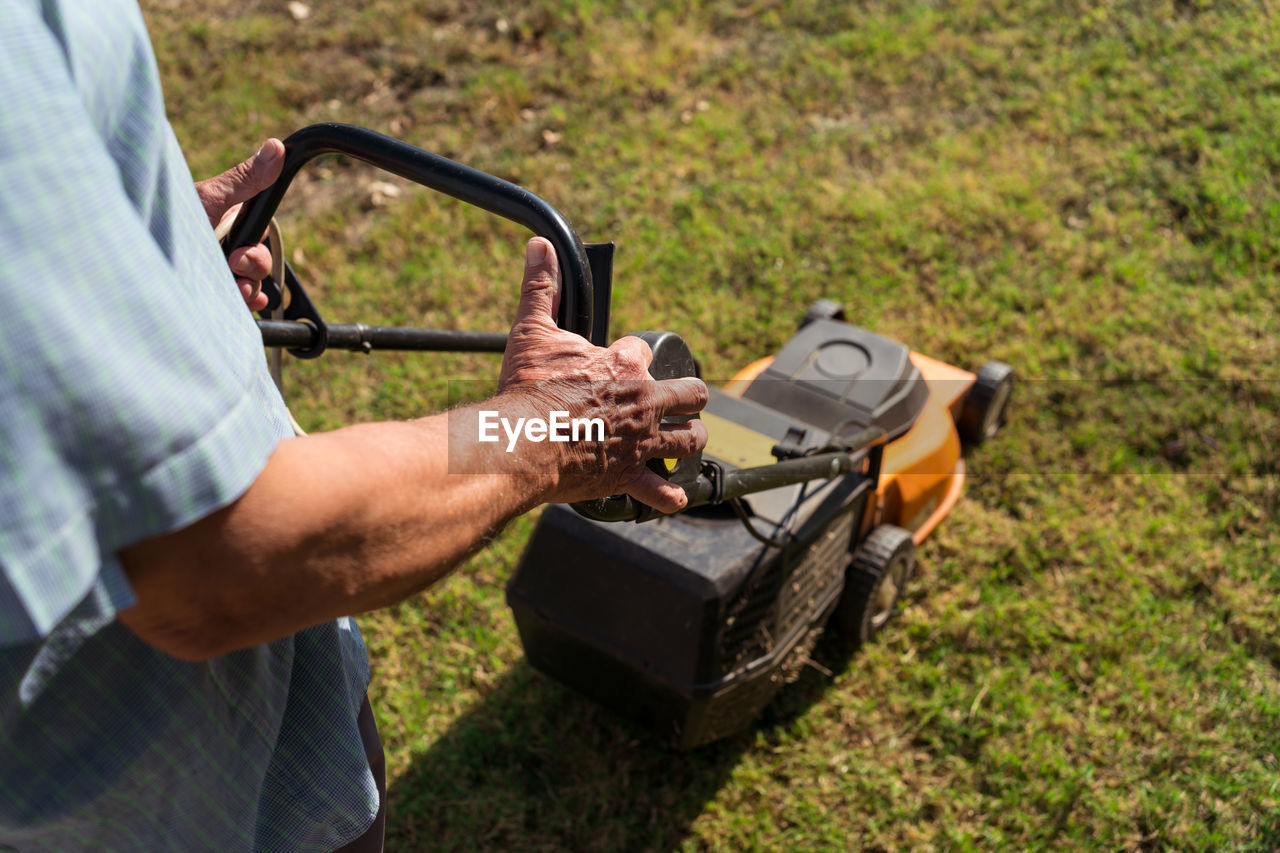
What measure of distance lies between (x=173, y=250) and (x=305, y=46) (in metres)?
4.88

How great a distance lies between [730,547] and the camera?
6.51 ft

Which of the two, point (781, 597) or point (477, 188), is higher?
point (477, 188)

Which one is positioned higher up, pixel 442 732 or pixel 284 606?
pixel 284 606

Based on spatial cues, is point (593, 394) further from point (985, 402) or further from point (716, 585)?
point (985, 402)

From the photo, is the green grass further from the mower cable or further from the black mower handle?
the black mower handle

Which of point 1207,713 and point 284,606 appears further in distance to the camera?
point 1207,713

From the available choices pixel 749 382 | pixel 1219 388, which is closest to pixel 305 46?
pixel 749 382

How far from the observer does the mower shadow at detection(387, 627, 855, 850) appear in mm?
2232

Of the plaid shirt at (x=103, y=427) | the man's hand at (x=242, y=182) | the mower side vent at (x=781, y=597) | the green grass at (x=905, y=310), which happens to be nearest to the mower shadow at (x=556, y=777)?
the green grass at (x=905, y=310)

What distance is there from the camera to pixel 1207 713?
7.70ft

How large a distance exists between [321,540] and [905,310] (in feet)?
10.2

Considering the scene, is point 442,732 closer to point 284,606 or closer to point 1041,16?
point 284,606

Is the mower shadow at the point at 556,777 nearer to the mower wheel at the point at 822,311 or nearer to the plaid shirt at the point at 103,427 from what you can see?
the mower wheel at the point at 822,311

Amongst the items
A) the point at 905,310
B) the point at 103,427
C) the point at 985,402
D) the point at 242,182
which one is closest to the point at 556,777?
the point at 242,182
